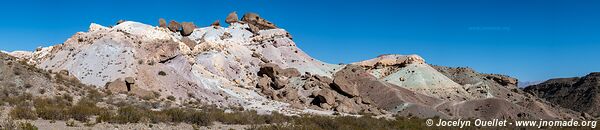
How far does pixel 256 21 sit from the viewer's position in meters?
76.4

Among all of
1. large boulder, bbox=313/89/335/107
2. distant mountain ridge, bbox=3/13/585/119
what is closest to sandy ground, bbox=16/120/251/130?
distant mountain ridge, bbox=3/13/585/119

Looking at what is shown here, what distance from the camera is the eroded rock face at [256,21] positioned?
76.2 m

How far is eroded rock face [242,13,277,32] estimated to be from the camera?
76.2 metres

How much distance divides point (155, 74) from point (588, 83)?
85.1 metres

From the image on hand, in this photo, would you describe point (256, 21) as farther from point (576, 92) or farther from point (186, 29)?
point (576, 92)

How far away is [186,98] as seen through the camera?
42.5 meters

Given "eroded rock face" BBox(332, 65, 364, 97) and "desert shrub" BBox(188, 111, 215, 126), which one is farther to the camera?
"eroded rock face" BBox(332, 65, 364, 97)

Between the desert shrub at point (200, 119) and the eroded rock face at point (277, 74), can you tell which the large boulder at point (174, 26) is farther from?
the desert shrub at point (200, 119)

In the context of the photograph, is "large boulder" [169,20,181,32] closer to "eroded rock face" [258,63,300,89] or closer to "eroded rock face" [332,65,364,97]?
"eroded rock face" [258,63,300,89]

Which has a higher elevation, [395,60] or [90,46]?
[395,60]

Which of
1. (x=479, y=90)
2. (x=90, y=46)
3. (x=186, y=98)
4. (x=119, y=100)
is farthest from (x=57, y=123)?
(x=479, y=90)

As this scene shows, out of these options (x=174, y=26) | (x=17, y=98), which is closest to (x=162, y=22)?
(x=174, y=26)

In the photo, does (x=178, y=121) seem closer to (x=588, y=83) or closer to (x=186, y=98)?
(x=186, y=98)

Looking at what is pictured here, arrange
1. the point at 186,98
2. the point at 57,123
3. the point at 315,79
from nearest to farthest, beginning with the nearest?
the point at 57,123
the point at 186,98
the point at 315,79
